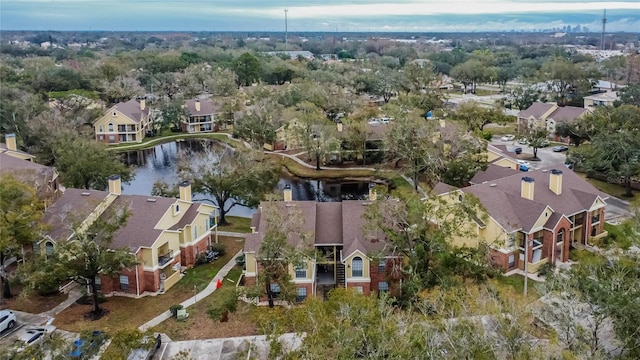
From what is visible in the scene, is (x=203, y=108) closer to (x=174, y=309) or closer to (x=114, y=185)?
(x=114, y=185)

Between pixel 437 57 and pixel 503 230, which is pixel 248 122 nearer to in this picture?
pixel 503 230

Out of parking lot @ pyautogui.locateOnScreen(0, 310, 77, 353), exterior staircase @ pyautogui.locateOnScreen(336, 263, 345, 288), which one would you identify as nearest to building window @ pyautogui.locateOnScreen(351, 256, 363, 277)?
exterior staircase @ pyautogui.locateOnScreen(336, 263, 345, 288)

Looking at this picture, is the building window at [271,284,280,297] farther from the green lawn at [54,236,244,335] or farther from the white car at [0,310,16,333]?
the white car at [0,310,16,333]

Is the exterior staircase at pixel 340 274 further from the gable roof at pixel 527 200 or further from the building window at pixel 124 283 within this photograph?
the building window at pixel 124 283

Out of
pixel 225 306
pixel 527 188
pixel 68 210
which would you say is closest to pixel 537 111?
pixel 527 188

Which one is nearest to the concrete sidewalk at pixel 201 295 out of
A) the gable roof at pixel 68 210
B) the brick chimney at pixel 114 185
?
the gable roof at pixel 68 210

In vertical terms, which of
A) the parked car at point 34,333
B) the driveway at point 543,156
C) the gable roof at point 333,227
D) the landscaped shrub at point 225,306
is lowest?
the parked car at point 34,333

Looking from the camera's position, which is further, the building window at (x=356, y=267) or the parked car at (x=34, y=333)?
the building window at (x=356, y=267)
